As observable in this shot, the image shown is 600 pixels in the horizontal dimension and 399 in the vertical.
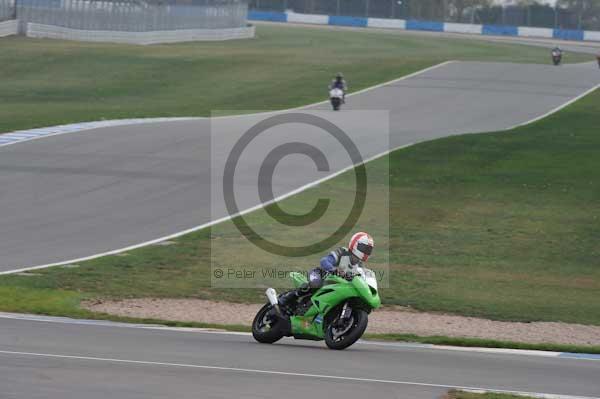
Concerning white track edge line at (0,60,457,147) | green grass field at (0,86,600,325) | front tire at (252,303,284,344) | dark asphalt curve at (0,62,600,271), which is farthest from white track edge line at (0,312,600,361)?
white track edge line at (0,60,457,147)

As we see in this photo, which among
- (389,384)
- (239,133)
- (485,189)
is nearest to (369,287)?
(389,384)

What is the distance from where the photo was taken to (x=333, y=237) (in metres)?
26.6

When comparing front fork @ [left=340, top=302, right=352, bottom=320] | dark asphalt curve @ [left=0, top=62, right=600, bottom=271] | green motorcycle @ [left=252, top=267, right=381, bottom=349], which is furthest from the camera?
dark asphalt curve @ [left=0, top=62, right=600, bottom=271]

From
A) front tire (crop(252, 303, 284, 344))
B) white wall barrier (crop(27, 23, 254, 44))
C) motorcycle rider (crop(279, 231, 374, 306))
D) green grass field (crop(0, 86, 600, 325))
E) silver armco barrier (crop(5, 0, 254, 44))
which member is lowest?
green grass field (crop(0, 86, 600, 325))

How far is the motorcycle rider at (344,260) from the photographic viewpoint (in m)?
14.4

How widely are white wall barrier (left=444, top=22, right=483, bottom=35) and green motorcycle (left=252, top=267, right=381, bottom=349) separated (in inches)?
4241

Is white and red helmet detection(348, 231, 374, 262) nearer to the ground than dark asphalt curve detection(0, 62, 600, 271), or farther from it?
farther from it

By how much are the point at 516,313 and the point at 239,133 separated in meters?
21.1

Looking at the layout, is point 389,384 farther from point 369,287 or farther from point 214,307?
point 214,307

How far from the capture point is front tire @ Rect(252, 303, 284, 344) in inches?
602

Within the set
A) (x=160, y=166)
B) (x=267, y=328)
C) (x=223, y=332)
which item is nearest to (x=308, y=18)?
(x=160, y=166)

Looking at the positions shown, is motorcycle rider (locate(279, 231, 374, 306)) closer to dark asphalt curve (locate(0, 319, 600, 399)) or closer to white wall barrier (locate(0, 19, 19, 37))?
dark asphalt curve (locate(0, 319, 600, 399))

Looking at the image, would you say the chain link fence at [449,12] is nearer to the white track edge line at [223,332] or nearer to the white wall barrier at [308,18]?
the white wall barrier at [308,18]

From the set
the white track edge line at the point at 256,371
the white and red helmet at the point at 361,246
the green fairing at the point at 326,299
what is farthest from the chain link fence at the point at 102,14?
the white track edge line at the point at 256,371
